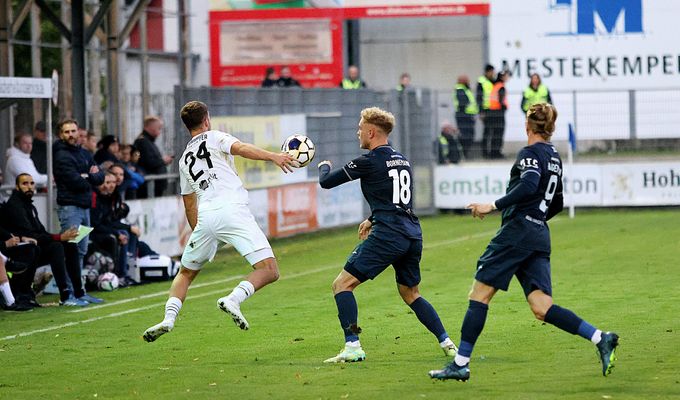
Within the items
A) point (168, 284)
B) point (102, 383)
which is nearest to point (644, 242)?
point (168, 284)

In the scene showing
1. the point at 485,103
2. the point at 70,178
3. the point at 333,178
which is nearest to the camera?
the point at 333,178

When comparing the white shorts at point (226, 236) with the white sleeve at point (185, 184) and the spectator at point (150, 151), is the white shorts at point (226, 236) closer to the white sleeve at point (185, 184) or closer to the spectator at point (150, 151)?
the white sleeve at point (185, 184)

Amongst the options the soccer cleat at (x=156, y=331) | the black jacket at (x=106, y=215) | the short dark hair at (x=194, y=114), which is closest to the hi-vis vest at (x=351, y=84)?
the black jacket at (x=106, y=215)

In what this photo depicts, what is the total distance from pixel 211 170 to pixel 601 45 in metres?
23.3

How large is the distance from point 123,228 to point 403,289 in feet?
25.0

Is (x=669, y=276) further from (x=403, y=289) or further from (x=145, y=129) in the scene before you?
(x=145, y=129)

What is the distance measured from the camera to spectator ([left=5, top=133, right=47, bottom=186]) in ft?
57.9

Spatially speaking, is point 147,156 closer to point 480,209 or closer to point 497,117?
point 497,117

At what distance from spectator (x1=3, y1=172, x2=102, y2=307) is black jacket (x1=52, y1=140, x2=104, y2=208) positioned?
0.47m

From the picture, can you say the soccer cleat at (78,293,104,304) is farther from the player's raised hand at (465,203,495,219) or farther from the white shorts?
the player's raised hand at (465,203,495,219)

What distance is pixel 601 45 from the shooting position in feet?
107

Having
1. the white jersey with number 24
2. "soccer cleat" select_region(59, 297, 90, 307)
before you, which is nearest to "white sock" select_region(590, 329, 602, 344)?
the white jersey with number 24

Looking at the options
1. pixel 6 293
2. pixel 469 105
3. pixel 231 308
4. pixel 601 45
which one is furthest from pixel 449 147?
pixel 231 308

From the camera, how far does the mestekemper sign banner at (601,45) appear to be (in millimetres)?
32469
